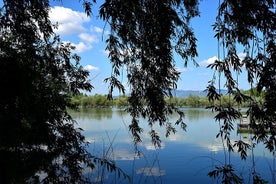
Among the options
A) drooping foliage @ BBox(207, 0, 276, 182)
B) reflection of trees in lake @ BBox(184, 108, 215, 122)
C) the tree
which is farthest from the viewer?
reflection of trees in lake @ BBox(184, 108, 215, 122)

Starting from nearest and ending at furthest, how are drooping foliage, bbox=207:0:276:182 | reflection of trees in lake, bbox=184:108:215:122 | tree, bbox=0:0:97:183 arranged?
drooping foliage, bbox=207:0:276:182 < tree, bbox=0:0:97:183 < reflection of trees in lake, bbox=184:108:215:122

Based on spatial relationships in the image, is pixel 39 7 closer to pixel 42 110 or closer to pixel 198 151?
pixel 42 110

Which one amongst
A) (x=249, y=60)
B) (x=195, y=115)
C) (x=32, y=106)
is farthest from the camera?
(x=195, y=115)

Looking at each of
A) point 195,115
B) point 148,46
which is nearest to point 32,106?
point 148,46

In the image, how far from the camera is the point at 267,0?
2.25 m

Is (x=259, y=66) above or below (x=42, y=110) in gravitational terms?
above

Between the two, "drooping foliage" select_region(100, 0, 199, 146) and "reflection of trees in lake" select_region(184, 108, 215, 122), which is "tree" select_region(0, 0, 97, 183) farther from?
"reflection of trees in lake" select_region(184, 108, 215, 122)

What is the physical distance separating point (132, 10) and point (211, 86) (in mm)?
834

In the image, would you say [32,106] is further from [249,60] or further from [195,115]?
[195,115]

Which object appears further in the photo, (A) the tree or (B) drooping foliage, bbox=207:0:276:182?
(A) the tree

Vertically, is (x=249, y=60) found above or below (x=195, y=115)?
above

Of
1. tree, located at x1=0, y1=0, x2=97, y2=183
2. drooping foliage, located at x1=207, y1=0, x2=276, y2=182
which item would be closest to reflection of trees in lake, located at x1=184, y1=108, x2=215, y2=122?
tree, located at x1=0, y1=0, x2=97, y2=183

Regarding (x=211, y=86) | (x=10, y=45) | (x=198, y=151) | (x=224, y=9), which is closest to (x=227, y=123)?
(x=211, y=86)

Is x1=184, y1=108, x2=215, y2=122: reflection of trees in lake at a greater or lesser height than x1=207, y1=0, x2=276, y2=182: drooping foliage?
lesser
